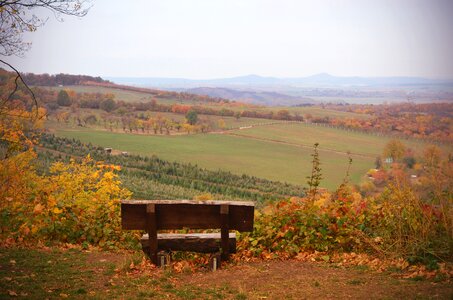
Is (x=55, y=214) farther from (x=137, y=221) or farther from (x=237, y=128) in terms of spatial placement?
(x=237, y=128)

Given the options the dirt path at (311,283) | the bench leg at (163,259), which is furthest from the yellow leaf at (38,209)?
the dirt path at (311,283)

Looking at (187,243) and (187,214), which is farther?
(187,243)

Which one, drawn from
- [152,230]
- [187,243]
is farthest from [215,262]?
[152,230]

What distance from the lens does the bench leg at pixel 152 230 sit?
5805 mm

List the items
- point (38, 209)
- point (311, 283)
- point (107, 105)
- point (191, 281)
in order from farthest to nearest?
point (107, 105)
point (38, 209)
point (191, 281)
point (311, 283)

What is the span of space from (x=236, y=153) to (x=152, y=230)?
70.9m

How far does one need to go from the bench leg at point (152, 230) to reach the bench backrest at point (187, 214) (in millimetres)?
74

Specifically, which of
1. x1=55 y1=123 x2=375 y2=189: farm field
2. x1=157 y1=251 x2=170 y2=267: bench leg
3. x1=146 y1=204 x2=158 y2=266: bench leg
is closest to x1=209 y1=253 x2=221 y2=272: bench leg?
x1=157 y1=251 x2=170 y2=267: bench leg

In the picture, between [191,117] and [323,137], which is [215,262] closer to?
[323,137]

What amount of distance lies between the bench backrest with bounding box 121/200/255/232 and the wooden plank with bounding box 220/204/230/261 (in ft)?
0.18

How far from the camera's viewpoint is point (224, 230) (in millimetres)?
5977

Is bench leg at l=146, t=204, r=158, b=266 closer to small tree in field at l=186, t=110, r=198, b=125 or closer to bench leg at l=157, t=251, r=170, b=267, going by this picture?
bench leg at l=157, t=251, r=170, b=267

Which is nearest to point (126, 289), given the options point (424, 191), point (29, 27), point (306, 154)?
point (424, 191)

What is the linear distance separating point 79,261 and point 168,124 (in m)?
88.9
